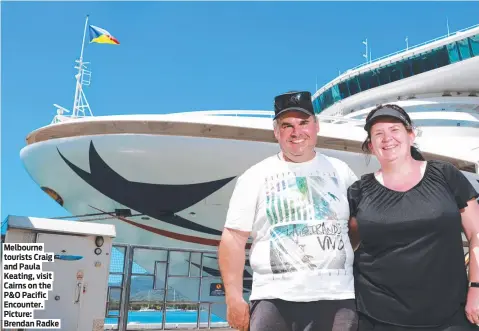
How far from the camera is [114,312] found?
17.8ft

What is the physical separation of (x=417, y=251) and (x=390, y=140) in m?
0.50

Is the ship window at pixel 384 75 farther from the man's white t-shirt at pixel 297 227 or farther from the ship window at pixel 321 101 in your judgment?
the man's white t-shirt at pixel 297 227

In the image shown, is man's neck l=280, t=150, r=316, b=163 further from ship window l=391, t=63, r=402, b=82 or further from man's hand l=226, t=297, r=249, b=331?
ship window l=391, t=63, r=402, b=82

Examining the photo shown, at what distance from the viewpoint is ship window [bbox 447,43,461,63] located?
13.3 metres

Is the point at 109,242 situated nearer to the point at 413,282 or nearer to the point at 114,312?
the point at 114,312

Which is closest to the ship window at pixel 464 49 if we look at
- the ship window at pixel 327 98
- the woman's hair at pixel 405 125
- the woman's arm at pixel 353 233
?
the ship window at pixel 327 98

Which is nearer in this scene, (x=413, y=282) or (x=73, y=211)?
(x=413, y=282)

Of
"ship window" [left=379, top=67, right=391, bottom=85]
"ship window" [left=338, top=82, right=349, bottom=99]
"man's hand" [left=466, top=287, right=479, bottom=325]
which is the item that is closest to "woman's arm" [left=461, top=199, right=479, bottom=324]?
"man's hand" [left=466, top=287, right=479, bottom=325]

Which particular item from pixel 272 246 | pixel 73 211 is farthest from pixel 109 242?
pixel 73 211

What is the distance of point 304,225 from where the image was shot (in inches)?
72.5

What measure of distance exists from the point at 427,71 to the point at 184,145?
911 cm

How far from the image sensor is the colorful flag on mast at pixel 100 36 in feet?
44.5

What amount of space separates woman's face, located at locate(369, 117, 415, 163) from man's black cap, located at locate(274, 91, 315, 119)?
0.32 metres

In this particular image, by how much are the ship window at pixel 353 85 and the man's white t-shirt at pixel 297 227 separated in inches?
564
